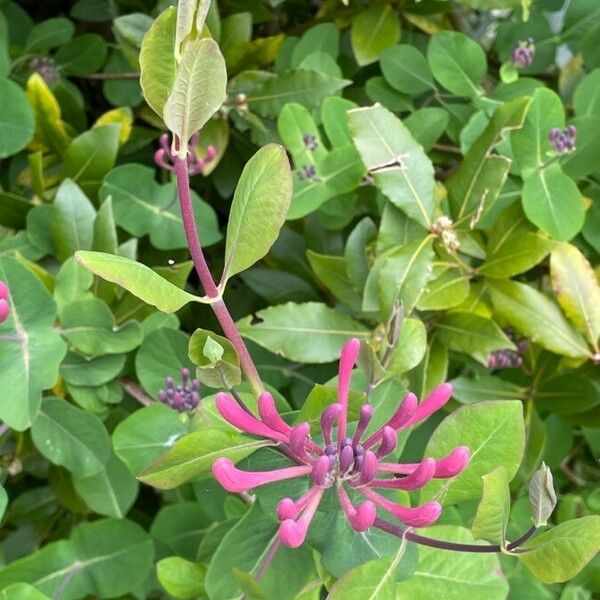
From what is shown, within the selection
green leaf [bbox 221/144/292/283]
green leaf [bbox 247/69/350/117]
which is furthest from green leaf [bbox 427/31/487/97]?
green leaf [bbox 221/144/292/283]

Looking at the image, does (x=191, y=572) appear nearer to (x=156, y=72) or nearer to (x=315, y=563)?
(x=315, y=563)

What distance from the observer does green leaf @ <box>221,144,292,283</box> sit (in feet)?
1.49

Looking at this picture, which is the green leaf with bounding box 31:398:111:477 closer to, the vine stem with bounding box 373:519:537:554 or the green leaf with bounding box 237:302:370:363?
the green leaf with bounding box 237:302:370:363

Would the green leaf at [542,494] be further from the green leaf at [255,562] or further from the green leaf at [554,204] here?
the green leaf at [554,204]

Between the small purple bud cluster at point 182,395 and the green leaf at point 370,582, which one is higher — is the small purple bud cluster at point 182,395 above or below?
below

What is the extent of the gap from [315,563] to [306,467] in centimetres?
16

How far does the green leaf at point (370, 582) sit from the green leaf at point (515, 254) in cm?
36

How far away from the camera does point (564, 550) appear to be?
1.52 ft

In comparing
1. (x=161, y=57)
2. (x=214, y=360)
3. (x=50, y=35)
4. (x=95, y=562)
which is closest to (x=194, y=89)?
(x=161, y=57)

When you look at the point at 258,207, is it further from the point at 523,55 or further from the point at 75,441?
the point at 523,55

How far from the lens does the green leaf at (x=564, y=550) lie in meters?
0.45

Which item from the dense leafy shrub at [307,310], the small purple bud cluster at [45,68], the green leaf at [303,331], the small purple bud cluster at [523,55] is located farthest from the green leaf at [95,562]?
the small purple bud cluster at [523,55]

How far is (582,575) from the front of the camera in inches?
28.1

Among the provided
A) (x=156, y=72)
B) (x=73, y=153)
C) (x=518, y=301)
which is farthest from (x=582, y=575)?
(x=73, y=153)
